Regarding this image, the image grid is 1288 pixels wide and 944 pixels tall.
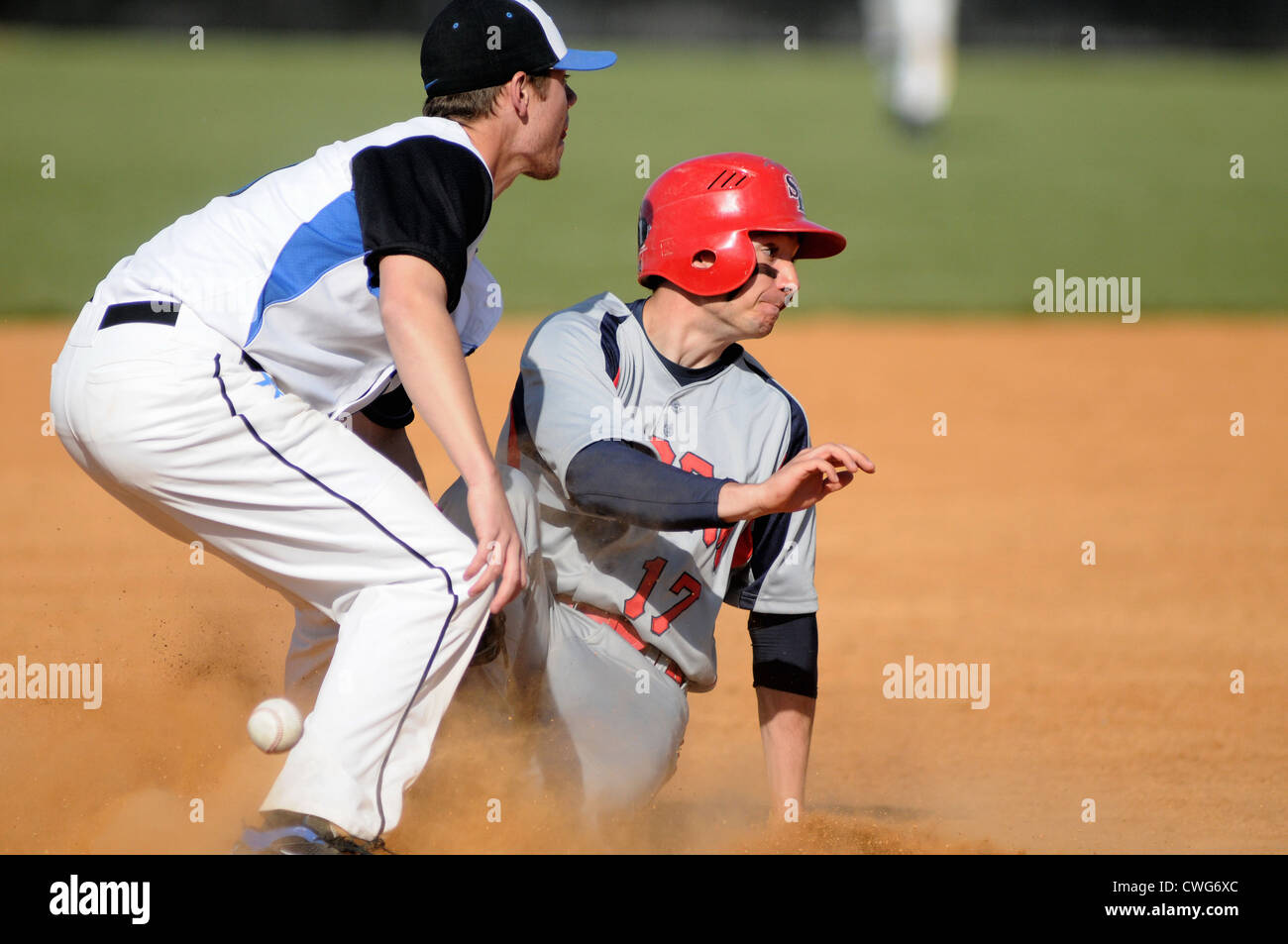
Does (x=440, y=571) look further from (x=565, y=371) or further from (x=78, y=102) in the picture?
(x=78, y=102)

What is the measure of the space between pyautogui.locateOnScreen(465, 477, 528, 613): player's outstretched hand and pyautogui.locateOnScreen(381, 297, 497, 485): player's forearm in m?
0.06

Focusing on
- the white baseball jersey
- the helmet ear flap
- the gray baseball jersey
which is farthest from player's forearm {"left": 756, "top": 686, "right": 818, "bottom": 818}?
the white baseball jersey

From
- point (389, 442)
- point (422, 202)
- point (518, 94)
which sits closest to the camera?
point (422, 202)

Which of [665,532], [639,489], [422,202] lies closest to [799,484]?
A: [639,489]

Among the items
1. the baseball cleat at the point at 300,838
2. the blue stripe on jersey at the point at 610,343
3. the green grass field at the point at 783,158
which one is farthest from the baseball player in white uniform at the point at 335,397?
the green grass field at the point at 783,158

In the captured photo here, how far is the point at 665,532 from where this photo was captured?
2.95m

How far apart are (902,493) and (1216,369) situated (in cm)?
354

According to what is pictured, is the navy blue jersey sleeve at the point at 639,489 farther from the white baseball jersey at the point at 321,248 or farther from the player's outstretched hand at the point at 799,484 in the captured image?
the white baseball jersey at the point at 321,248

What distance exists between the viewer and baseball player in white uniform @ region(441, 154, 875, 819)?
9.64ft

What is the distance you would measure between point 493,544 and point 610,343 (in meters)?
0.74

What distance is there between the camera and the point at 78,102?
1970cm

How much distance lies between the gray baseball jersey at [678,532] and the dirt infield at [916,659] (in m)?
0.40

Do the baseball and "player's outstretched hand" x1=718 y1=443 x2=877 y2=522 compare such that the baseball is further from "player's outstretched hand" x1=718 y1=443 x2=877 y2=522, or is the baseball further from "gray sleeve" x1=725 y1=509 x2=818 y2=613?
"gray sleeve" x1=725 y1=509 x2=818 y2=613

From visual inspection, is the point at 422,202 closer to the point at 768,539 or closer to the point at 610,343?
the point at 610,343
